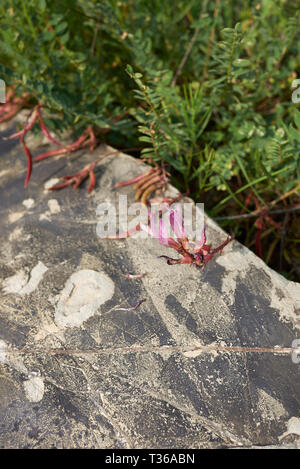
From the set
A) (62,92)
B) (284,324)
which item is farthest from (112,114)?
(284,324)

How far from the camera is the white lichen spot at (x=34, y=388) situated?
1.36 meters

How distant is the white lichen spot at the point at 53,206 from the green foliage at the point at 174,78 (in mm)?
431

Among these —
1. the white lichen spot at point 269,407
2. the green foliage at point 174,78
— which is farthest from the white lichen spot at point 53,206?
the white lichen spot at point 269,407

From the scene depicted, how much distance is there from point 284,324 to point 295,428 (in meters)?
0.37

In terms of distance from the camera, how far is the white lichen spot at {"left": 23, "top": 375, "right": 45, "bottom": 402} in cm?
136

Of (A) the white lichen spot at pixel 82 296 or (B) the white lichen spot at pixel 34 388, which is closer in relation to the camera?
(B) the white lichen spot at pixel 34 388

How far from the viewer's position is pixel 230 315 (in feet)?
4.99

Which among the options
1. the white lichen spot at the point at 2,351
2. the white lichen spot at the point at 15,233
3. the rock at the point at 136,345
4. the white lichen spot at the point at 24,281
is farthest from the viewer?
the white lichen spot at the point at 15,233

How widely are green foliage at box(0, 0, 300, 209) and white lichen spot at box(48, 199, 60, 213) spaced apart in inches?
17.0

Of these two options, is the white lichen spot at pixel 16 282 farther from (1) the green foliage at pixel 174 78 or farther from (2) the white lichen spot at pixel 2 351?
(1) the green foliage at pixel 174 78

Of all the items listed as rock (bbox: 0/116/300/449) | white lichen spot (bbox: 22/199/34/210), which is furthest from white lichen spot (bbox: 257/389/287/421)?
white lichen spot (bbox: 22/199/34/210)

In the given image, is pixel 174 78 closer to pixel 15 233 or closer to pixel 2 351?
pixel 15 233

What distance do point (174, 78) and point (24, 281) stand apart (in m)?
1.46

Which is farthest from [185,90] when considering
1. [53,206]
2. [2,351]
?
[2,351]
